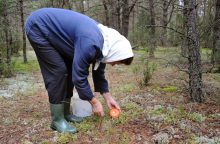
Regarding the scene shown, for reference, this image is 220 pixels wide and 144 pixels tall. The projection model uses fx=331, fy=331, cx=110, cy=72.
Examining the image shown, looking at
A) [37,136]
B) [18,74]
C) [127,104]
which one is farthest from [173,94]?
[18,74]

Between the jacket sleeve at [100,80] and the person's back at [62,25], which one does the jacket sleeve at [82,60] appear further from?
the jacket sleeve at [100,80]

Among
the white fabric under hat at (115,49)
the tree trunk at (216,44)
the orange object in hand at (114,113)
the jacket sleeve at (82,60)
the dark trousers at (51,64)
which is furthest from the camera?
the tree trunk at (216,44)

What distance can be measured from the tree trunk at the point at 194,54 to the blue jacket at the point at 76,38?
5.58 ft

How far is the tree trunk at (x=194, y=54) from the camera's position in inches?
198

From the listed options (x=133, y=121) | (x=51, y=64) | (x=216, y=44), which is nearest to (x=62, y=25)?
(x=51, y=64)

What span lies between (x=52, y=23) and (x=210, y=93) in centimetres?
356

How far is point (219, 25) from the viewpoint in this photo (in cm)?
906

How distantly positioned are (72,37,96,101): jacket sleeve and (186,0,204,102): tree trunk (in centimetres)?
219

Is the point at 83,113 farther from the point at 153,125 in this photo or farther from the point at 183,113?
the point at 183,113

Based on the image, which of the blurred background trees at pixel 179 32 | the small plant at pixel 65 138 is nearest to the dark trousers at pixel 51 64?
the small plant at pixel 65 138

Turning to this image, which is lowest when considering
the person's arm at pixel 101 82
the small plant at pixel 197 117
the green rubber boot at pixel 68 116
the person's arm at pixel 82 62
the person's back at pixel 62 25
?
the small plant at pixel 197 117

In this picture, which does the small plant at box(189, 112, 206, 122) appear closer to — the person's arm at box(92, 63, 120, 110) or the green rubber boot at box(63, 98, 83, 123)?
the person's arm at box(92, 63, 120, 110)

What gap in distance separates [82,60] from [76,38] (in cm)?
29

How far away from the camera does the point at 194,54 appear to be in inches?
201
